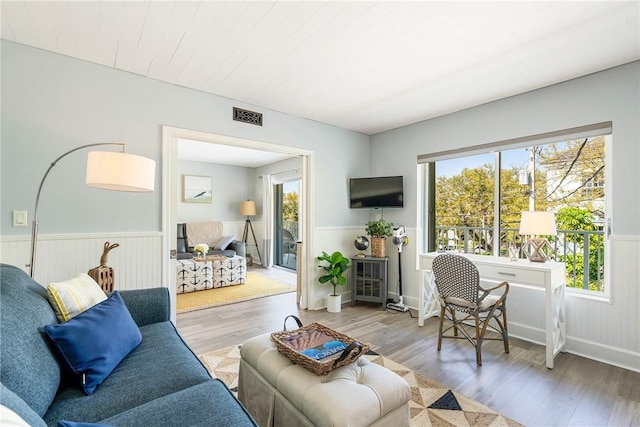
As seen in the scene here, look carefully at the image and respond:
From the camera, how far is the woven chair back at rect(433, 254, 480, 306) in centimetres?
241

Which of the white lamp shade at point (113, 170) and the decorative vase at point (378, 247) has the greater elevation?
the white lamp shade at point (113, 170)

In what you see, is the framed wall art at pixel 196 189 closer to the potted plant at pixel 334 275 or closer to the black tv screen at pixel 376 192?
the black tv screen at pixel 376 192

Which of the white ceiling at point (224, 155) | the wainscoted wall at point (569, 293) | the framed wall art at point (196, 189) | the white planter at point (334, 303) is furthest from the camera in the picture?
the framed wall art at point (196, 189)

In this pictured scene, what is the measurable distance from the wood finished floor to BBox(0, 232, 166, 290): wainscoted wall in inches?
32.5

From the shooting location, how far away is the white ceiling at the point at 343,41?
1.78m

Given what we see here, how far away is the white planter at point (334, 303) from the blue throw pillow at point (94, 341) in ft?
8.15

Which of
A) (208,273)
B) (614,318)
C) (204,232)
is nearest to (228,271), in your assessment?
(208,273)

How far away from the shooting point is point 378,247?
3.94 m

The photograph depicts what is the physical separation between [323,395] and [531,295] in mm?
2653

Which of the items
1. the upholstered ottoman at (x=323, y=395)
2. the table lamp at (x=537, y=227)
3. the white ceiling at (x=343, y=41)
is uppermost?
the white ceiling at (x=343, y=41)

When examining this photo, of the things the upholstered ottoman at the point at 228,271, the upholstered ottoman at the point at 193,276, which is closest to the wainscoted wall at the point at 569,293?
the upholstered ottoman at the point at 193,276

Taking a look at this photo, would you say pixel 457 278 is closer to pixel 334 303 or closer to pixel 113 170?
pixel 334 303

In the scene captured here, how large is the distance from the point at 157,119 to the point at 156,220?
93 centimetres

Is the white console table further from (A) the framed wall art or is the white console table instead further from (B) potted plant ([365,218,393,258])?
(A) the framed wall art
